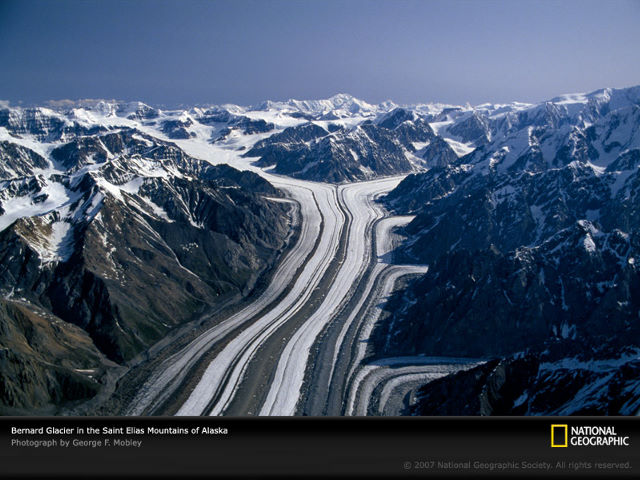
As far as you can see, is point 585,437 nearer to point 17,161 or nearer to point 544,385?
point 544,385

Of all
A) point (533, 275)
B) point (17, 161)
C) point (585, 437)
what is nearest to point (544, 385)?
point (585, 437)

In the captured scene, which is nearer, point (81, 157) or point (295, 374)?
point (295, 374)

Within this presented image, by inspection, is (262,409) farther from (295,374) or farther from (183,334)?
(183,334)

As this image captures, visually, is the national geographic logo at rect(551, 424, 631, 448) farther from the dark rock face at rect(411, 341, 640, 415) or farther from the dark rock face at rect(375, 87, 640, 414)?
the dark rock face at rect(411, 341, 640, 415)

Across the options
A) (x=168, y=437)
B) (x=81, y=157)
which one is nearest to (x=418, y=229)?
(x=168, y=437)

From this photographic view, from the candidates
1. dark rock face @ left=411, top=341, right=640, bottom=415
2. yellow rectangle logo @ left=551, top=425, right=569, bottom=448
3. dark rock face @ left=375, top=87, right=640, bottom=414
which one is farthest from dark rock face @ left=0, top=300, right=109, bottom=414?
yellow rectangle logo @ left=551, top=425, right=569, bottom=448

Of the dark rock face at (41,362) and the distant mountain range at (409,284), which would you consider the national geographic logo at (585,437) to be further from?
the dark rock face at (41,362)
